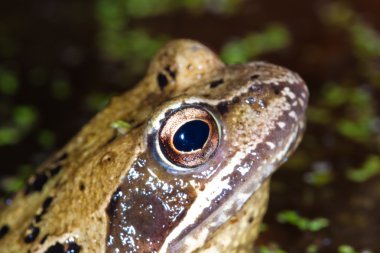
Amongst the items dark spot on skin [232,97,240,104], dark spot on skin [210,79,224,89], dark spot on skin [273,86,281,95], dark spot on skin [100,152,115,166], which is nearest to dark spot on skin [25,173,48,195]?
dark spot on skin [100,152,115,166]

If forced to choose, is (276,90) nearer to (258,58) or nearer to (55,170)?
(55,170)

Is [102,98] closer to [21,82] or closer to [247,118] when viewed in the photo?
[21,82]

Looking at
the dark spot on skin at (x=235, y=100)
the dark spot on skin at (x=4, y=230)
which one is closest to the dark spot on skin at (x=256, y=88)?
the dark spot on skin at (x=235, y=100)

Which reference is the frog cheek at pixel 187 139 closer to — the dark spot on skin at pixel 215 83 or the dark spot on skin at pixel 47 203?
the dark spot on skin at pixel 215 83

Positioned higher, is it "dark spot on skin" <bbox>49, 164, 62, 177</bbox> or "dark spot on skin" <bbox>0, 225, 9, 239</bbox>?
"dark spot on skin" <bbox>49, 164, 62, 177</bbox>

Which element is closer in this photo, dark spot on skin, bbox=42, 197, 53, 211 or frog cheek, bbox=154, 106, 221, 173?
frog cheek, bbox=154, 106, 221, 173

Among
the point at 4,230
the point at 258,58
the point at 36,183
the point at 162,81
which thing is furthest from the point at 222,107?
the point at 258,58

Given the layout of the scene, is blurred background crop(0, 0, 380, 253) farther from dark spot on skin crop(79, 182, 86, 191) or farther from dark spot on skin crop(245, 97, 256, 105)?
dark spot on skin crop(79, 182, 86, 191)
